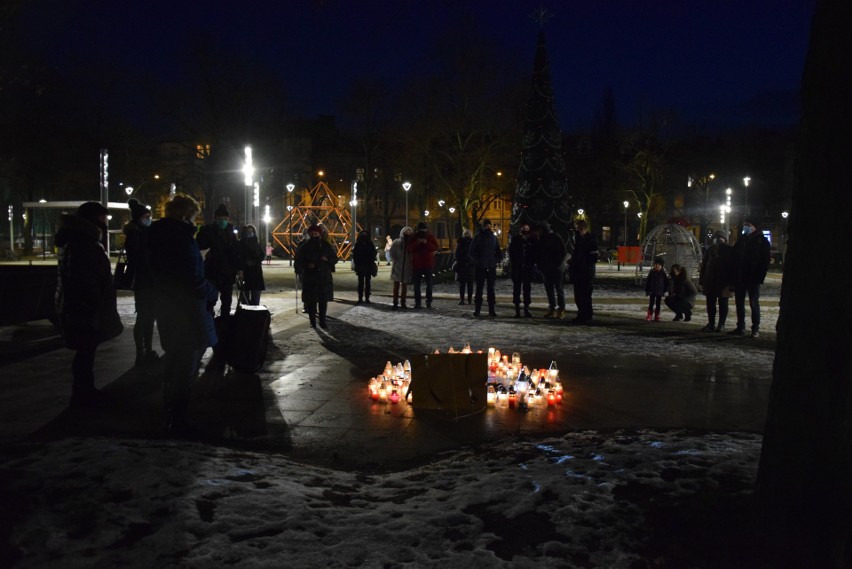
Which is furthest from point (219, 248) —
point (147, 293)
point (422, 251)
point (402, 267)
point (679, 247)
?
point (679, 247)

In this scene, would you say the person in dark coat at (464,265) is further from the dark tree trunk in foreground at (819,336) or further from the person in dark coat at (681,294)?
the dark tree trunk in foreground at (819,336)

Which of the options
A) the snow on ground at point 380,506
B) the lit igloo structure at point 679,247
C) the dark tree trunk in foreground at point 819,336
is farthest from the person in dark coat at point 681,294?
the dark tree trunk in foreground at point 819,336

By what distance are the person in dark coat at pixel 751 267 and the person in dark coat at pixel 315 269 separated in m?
7.06

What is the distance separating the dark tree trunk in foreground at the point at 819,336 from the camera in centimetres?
357

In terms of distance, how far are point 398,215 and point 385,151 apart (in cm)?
2169

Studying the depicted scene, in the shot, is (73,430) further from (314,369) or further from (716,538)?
(716,538)

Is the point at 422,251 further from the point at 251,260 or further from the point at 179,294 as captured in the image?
the point at 179,294

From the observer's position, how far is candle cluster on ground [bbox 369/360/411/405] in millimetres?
7657

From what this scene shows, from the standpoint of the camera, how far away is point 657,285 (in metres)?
15.0

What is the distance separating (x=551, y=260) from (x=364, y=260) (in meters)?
4.83

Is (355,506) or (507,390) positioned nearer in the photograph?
(355,506)

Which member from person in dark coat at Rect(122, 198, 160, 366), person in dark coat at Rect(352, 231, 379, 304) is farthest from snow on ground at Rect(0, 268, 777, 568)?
person in dark coat at Rect(352, 231, 379, 304)

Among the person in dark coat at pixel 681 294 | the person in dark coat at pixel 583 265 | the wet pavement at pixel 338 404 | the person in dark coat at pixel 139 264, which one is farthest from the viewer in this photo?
the person in dark coat at pixel 681 294

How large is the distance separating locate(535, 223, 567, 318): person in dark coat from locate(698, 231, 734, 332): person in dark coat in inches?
107
